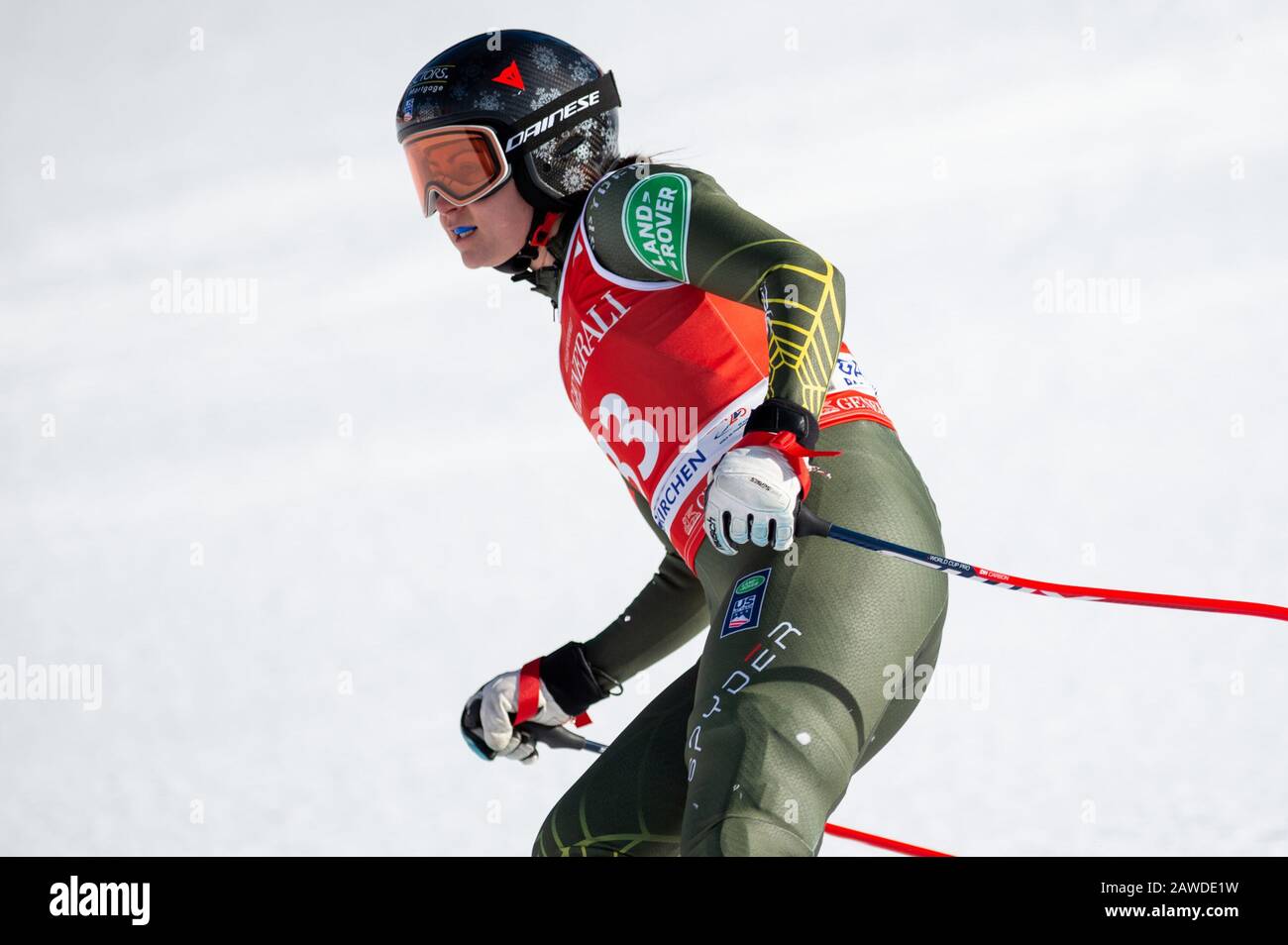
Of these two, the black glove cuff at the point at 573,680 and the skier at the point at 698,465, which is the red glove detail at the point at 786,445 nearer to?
the skier at the point at 698,465

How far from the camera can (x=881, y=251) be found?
24.0 feet

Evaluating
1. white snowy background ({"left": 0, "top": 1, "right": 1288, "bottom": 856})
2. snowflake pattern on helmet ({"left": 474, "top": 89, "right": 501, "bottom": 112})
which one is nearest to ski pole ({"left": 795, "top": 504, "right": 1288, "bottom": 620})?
snowflake pattern on helmet ({"left": 474, "top": 89, "right": 501, "bottom": 112})

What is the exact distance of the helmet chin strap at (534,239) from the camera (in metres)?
2.69

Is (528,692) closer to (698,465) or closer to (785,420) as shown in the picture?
(698,465)

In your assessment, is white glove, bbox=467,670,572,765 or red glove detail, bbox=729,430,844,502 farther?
white glove, bbox=467,670,572,765

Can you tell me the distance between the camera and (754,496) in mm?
1987

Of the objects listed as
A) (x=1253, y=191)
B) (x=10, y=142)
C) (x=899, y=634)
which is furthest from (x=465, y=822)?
(x=10, y=142)

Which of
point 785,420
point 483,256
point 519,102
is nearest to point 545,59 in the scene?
point 519,102

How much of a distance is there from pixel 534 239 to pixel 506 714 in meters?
0.91

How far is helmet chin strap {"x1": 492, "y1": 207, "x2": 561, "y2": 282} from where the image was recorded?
2688 millimetres

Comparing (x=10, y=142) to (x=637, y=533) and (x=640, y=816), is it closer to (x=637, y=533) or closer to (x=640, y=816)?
(x=637, y=533)

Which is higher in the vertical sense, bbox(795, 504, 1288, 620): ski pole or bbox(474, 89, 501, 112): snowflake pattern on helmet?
bbox(474, 89, 501, 112): snowflake pattern on helmet

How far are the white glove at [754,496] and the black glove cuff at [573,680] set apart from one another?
92cm

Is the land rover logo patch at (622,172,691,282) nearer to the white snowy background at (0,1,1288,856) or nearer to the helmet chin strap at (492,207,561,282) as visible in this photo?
the helmet chin strap at (492,207,561,282)
